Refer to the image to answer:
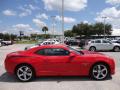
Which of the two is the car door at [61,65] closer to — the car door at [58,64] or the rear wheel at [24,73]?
the car door at [58,64]

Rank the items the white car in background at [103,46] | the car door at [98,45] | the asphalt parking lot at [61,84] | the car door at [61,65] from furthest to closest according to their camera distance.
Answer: the car door at [98,45], the white car in background at [103,46], the car door at [61,65], the asphalt parking lot at [61,84]

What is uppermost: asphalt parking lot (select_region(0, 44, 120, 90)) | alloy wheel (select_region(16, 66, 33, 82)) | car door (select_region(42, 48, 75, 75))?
car door (select_region(42, 48, 75, 75))

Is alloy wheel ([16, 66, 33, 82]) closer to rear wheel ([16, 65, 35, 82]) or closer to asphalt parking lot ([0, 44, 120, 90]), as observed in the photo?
rear wheel ([16, 65, 35, 82])

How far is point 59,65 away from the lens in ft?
27.0

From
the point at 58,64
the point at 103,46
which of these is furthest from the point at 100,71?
the point at 103,46

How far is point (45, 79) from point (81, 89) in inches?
78.8

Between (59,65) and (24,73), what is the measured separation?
4.38ft

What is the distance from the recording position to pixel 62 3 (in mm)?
29672

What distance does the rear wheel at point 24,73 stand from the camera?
8.27 metres

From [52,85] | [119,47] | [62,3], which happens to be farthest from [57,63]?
[62,3]

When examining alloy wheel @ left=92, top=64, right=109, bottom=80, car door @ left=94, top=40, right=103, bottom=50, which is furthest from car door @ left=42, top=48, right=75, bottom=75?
car door @ left=94, top=40, right=103, bottom=50

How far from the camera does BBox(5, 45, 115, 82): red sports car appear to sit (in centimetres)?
824

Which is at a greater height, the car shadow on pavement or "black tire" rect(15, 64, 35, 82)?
"black tire" rect(15, 64, 35, 82)

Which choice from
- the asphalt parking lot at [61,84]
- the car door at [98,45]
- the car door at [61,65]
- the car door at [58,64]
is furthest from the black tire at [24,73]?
the car door at [98,45]
